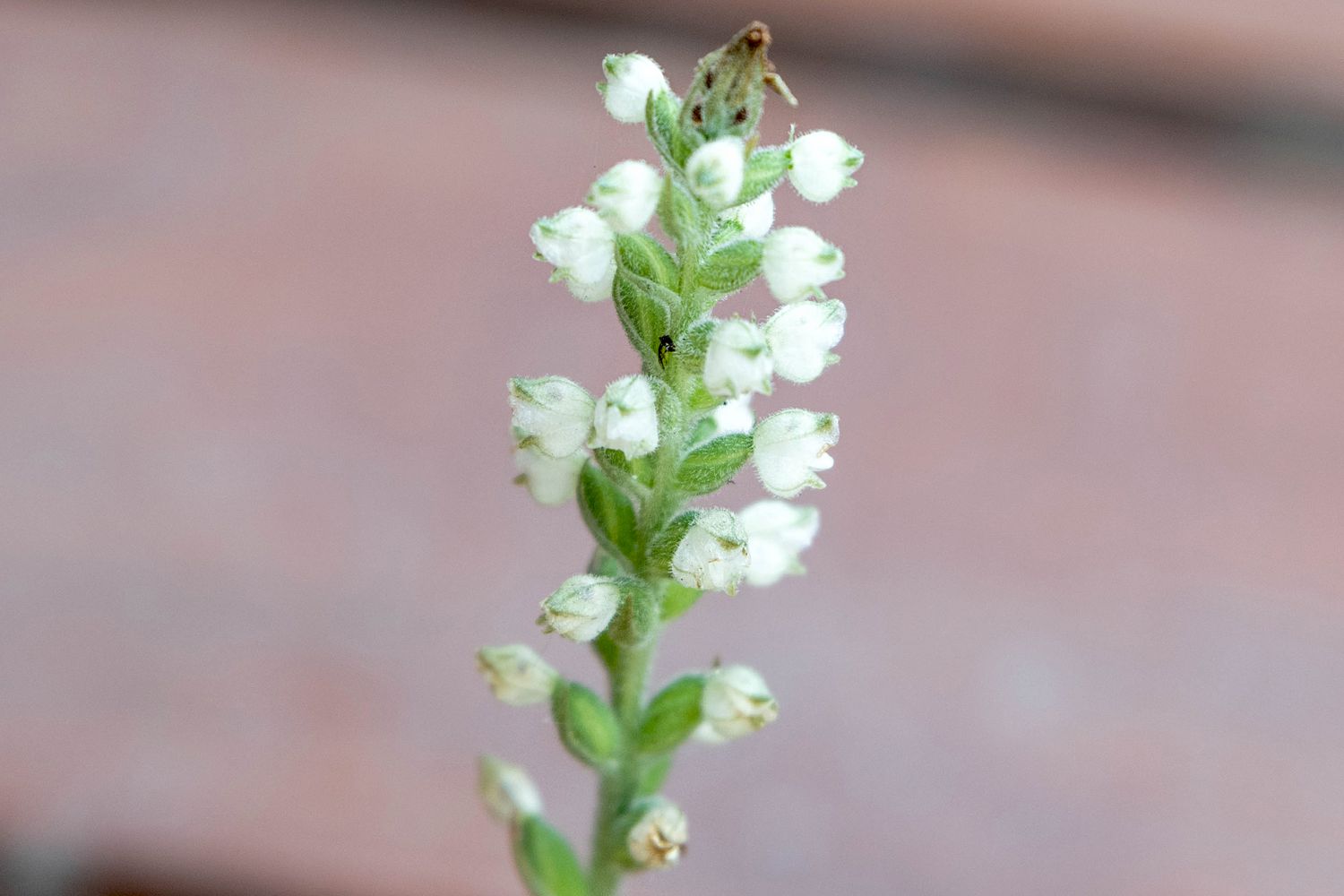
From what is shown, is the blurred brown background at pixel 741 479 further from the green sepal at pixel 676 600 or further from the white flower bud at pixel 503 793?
the green sepal at pixel 676 600

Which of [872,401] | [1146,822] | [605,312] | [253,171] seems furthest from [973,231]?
[253,171]

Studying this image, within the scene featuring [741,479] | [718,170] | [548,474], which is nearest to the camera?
[718,170]

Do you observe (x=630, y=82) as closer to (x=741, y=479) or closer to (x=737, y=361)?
(x=737, y=361)

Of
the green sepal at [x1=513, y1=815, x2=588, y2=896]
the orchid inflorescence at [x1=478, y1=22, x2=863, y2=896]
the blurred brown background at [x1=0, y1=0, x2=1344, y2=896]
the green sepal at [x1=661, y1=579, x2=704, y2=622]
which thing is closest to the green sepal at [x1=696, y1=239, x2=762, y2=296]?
the orchid inflorescence at [x1=478, y1=22, x2=863, y2=896]

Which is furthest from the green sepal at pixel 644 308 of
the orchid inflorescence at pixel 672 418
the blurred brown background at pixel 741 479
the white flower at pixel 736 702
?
the blurred brown background at pixel 741 479

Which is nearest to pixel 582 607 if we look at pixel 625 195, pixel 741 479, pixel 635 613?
pixel 635 613

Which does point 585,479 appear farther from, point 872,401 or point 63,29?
point 63,29
